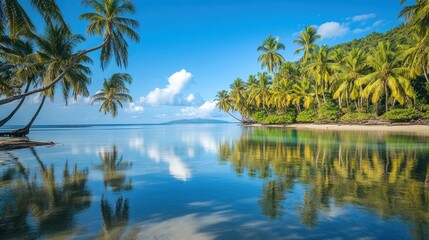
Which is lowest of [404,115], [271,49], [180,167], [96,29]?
[180,167]

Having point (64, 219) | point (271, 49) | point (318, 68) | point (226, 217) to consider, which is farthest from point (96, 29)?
point (271, 49)

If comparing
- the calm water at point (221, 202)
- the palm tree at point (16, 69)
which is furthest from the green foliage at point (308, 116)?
the palm tree at point (16, 69)

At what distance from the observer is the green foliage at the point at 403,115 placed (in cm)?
3303

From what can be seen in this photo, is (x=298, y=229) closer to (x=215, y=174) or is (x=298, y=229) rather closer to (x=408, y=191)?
(x=408, y=191)

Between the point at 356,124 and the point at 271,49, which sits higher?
the point at 271,49

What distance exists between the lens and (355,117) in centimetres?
4016

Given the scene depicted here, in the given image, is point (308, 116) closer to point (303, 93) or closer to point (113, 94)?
point (303, 93)

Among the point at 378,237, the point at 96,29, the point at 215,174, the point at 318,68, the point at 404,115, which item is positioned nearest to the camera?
the point at 378,237

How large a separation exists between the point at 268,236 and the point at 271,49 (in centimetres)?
5539

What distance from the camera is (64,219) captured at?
495 centimetres

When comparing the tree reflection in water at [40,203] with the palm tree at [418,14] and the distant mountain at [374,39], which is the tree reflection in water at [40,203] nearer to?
the palm tree at [418,14]

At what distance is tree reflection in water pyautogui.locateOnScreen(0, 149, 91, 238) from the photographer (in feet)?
14.9

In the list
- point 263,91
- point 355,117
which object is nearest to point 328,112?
point 355,117

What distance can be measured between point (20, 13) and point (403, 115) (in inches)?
1563
